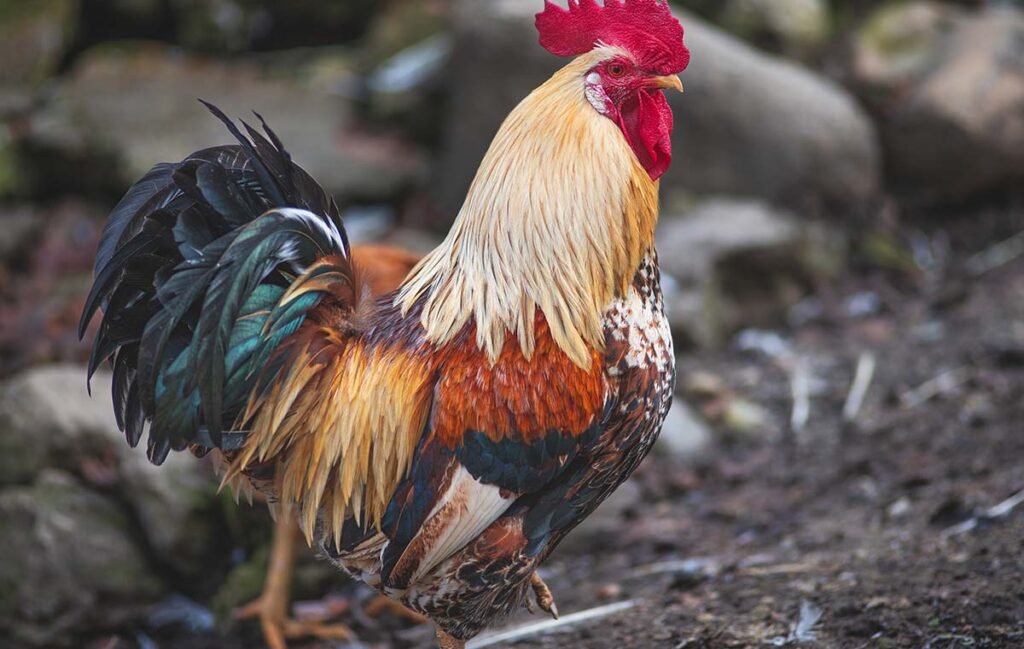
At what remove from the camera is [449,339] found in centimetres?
312

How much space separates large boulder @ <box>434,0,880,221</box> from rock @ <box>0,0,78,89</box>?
326cm

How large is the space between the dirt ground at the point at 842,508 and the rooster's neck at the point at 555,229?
1.33 meters

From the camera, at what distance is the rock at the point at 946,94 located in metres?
7.90

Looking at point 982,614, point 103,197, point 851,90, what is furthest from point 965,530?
point 103,197

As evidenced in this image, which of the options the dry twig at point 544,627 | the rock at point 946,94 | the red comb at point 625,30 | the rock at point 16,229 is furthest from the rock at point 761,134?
the rock at point 16,229

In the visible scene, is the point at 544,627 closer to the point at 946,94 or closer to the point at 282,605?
the point at 282,605

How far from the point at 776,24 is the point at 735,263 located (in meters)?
2.56

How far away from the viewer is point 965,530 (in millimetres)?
4074

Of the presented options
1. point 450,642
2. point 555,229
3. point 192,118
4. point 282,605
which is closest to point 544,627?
point 450,642

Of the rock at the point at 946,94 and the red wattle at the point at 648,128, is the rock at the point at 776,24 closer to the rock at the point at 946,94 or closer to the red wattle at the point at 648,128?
the rock at the point at 946,94

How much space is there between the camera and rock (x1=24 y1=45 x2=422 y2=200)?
786cm

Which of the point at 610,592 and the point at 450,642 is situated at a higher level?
the point at 450,642

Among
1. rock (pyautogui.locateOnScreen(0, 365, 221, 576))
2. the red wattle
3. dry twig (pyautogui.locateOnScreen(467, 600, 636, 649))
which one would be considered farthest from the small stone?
the red wattle

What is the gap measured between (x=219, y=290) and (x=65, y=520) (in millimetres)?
2449
